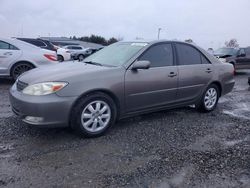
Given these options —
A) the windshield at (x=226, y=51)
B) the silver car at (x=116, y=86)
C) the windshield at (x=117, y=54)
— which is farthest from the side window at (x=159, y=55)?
the windshield at (x=226, y=51)

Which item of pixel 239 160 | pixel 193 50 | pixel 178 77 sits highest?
pixel 193 50

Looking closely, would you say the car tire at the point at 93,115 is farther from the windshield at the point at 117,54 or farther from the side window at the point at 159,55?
the side window at the point at 159,55

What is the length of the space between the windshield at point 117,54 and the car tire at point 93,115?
0.80 m

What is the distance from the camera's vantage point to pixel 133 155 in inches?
163

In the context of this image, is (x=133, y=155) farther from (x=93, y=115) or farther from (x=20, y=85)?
(x=20, y=85)

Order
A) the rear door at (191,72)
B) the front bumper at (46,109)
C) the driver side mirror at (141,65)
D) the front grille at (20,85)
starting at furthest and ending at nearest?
the rear door at (191,72) < the driver side mirror at (141,65) < the front grille at (20,85) < the front bumper at (46,109)

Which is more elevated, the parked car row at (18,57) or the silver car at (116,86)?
the parked car row at (18,57)

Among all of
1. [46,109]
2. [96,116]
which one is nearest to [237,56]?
[96,116]

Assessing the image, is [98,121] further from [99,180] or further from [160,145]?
[99,180]

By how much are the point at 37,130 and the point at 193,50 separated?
138 inches

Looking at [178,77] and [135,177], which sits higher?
[178,77]

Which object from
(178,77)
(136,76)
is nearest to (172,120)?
(178,77)

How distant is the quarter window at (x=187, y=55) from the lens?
595 cm

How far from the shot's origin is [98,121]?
4727mm
